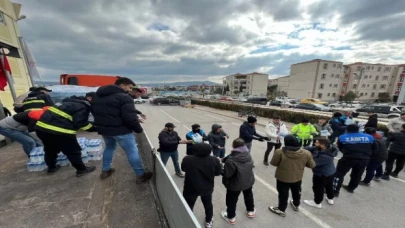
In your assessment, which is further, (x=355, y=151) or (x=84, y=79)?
(x=84, y=79)

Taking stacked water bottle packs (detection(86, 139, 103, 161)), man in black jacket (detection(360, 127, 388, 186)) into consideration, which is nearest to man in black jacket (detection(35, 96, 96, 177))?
stacked water bottle packs (detection(86, 139, 103, 161))

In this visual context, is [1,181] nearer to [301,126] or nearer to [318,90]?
[301,126]

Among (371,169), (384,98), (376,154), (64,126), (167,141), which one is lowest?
(384,98)

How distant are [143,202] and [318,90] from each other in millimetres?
61972

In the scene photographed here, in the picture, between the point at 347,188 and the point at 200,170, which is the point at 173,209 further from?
the point at 347,188

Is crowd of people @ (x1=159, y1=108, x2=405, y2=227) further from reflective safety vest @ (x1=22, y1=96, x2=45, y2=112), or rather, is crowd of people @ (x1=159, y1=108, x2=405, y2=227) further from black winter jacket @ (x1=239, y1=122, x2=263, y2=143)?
reflective safety vest @ (x1=22, y1=96, x2=45, y2=112)

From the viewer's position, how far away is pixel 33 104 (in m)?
4.02

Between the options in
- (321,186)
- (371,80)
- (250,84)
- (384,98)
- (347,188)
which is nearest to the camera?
(321,186)

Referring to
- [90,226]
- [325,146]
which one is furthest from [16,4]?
[325,146]

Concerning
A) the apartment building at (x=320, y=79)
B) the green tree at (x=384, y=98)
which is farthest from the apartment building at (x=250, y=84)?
the green tree at (x=384, y=98)

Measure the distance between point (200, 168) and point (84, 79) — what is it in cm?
1524

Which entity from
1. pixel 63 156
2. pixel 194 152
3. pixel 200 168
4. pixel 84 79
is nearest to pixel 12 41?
pixel 84 79

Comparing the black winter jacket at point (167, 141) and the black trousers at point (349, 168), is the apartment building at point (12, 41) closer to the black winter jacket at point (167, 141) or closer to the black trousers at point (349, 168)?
the black winter jacket at point (167, 141)

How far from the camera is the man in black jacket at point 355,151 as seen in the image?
352 cm
